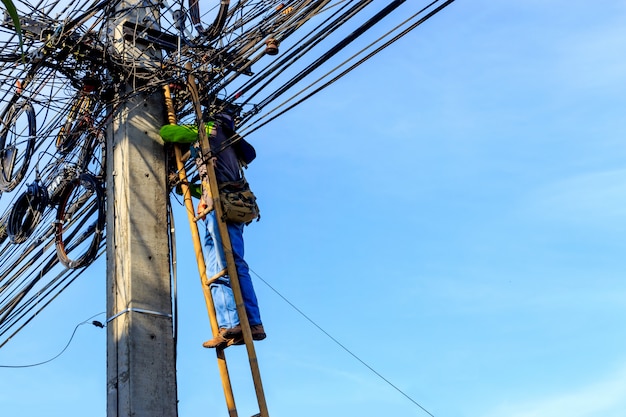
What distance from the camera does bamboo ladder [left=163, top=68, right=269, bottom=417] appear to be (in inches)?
198

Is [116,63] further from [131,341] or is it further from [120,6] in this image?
[131,341]

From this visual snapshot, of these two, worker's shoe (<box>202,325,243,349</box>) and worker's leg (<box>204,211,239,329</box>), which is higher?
worker's leg (<box>204,211,239,329</box>)

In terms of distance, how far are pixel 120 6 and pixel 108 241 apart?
1.99m

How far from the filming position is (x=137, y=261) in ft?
18.3

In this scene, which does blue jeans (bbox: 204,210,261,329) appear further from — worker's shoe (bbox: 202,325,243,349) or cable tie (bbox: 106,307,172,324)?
cable tie (bbox: 106,307,172,324)

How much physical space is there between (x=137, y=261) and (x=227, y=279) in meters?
0.65

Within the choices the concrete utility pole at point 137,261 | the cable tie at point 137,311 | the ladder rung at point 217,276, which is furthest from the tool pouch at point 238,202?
the cable tie at point 137,311

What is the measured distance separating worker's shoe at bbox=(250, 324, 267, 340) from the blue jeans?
3 centimetres

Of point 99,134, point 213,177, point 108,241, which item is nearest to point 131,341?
point 108,241

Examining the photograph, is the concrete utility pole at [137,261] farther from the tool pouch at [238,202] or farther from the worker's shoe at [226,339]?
the tool pouch at [238,202]

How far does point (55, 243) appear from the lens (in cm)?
730

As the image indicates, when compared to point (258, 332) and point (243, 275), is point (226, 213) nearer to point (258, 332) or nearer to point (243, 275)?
point (243, 275)

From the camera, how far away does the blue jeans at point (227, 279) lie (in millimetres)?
5367

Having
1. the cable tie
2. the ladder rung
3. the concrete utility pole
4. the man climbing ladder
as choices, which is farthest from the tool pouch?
the cable tie
